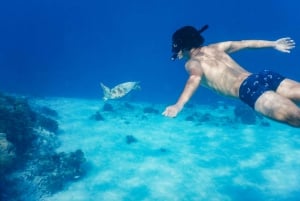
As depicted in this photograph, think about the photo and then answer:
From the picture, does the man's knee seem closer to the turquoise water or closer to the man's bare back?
the man's bare back

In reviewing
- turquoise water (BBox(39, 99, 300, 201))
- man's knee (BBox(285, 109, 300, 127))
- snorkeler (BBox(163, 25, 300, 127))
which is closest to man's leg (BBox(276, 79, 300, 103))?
snorkeler (BBox(163, 25, 300, 127))

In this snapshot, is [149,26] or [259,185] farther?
[149,26]

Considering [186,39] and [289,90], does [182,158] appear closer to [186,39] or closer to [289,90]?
[186,39]

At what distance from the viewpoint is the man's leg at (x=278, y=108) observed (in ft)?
16.4

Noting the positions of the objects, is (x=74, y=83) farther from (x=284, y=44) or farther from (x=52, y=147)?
(x=284, y=44)

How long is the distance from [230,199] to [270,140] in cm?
791

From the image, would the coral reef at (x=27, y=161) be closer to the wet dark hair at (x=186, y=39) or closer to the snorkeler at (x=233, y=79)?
the wet dark hair at (x=186, y=39)

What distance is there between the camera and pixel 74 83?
47906 mm

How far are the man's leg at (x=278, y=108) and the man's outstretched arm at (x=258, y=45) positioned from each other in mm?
2088

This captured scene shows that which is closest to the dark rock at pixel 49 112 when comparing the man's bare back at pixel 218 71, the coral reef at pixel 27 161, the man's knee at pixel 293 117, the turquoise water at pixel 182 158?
the turquoise water at pixel 182 158

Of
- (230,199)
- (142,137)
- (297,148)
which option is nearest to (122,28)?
(142,137)

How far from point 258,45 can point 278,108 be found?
2.79 metres

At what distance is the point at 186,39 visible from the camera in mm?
7148

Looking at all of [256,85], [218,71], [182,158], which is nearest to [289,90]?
[256,85]
